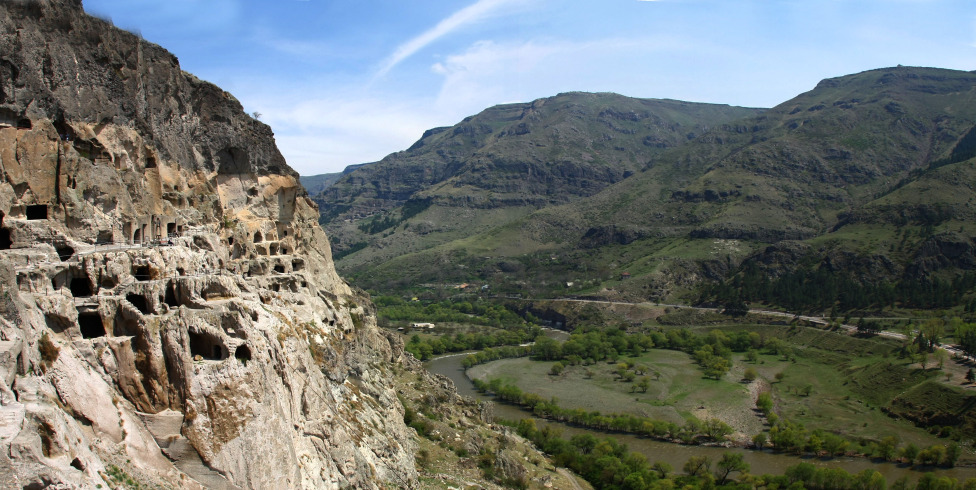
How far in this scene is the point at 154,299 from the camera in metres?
25.0

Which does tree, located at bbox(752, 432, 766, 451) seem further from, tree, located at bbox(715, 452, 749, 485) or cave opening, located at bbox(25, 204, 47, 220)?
cave opening, located at bbox(25, 204, 47, 220)

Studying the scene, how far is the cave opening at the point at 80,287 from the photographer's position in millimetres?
25234

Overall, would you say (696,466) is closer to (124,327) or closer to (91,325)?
(124,327)

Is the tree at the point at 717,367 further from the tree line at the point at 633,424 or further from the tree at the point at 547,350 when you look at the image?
the tree at the point at 547,350

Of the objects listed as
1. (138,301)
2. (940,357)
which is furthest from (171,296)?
(940,357)

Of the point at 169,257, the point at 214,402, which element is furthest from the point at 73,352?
the point at 169,257

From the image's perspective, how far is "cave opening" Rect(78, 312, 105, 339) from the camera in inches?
931

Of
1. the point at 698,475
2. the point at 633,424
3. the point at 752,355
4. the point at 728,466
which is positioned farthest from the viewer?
the point at 752,355

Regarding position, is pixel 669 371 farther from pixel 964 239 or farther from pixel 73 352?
pixel 73 352

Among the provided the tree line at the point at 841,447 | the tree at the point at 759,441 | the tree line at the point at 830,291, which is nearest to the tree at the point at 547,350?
the tree line at the point at 830,291

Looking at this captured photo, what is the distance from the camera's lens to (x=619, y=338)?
13475cm

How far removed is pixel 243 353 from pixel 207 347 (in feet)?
4.13

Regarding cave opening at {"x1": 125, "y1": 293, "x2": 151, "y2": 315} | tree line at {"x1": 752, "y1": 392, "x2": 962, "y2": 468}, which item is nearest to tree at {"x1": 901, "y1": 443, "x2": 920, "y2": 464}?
tree line at {"x1": 752, "y1": 392, "x2": 962, "y2": 468}

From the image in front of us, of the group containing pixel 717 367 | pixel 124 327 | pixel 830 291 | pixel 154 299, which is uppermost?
pixel 154 299
